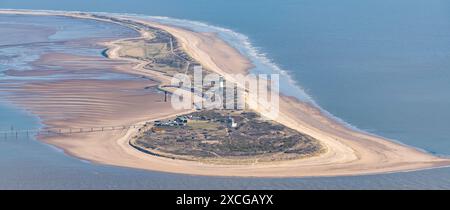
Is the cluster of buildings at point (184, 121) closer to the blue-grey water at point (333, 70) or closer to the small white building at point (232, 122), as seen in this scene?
the small white building at point (232, 122)

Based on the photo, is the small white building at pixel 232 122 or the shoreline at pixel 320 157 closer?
the shoreline at pixel 320 157

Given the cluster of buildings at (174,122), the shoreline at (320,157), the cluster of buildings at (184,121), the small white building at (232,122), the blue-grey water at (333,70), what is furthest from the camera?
the cluster of buildings at (174,122)

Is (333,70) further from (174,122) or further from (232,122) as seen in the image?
(174,122)

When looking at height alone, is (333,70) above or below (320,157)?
above

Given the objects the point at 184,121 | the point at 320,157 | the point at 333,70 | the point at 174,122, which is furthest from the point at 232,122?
the point at 333,70

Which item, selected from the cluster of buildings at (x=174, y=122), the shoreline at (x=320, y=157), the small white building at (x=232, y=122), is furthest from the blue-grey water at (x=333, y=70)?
the small white building at (x=232, y=122)

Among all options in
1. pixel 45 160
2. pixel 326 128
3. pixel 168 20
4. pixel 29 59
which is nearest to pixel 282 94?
pixel 326 128

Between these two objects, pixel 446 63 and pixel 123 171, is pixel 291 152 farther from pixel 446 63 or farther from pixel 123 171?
pixel 446 63

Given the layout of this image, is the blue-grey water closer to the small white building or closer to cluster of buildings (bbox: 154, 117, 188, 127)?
cluster of buildings (bbox: 154, 117, 188, 127)
